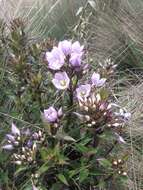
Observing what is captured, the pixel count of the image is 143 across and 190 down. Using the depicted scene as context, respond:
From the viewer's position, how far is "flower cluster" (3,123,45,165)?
5.06 ft

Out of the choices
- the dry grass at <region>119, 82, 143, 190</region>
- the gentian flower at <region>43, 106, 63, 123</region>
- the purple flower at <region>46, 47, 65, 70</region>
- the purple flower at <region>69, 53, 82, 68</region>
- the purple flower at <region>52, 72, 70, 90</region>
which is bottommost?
the dry grass at <region>119, 82, 143, 190</region>

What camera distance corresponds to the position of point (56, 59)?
1579 millimetres

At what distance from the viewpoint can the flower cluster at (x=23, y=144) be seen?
1542 millimetres

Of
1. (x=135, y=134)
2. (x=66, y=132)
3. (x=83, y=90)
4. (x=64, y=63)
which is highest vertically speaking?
(x=64, y=63)

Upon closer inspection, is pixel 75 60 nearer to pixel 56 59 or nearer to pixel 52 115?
pixel 56 59

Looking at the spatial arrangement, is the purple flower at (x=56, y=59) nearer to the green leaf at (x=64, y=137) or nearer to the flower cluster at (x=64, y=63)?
the flower cluster at (x=64, y=63)

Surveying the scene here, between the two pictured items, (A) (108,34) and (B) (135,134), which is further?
(A) (108,34)

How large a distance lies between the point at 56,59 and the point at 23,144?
30 cm

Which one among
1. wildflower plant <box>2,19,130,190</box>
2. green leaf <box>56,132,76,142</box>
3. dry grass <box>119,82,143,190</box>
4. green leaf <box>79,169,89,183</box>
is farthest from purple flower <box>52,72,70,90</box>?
dry grass <box>119,82,143,190</box>

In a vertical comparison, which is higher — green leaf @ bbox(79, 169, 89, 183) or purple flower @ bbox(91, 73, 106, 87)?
purple flower @ bbox(91, 73, 106, 87)

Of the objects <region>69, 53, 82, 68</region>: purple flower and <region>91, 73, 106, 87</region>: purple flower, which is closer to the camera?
<region>69, 53, 82, 68</region>: purple flower

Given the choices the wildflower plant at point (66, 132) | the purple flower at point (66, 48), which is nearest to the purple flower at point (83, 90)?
the wildflower plant at point (66, 132)

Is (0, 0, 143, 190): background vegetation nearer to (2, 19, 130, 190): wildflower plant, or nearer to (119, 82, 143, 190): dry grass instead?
(119, 82, 143, 190): dry grass

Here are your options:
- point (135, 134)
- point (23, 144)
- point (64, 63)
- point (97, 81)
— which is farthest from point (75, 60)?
point (135, 134)
